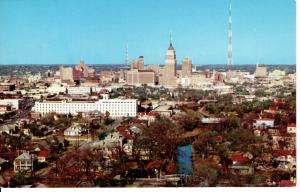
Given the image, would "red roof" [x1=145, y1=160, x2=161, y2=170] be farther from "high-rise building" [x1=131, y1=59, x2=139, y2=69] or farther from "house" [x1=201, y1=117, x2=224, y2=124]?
"high-rise building" [x1=131, y1=59, x2=139, y2=69]

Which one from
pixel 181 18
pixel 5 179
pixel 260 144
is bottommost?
pixel 5 179

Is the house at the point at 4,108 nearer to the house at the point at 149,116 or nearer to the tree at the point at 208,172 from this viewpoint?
the house at the point at 149,116

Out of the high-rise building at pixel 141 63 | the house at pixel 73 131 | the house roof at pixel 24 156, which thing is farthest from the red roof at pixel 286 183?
the house roof at pixel 24 156

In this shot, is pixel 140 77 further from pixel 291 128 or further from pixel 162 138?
pixel 291 128

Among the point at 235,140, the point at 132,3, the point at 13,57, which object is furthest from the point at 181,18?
the point at 13,57

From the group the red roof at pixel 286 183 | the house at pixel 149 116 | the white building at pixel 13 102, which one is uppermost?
the white building at pixel 13 102

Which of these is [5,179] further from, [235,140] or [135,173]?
[235,140]
